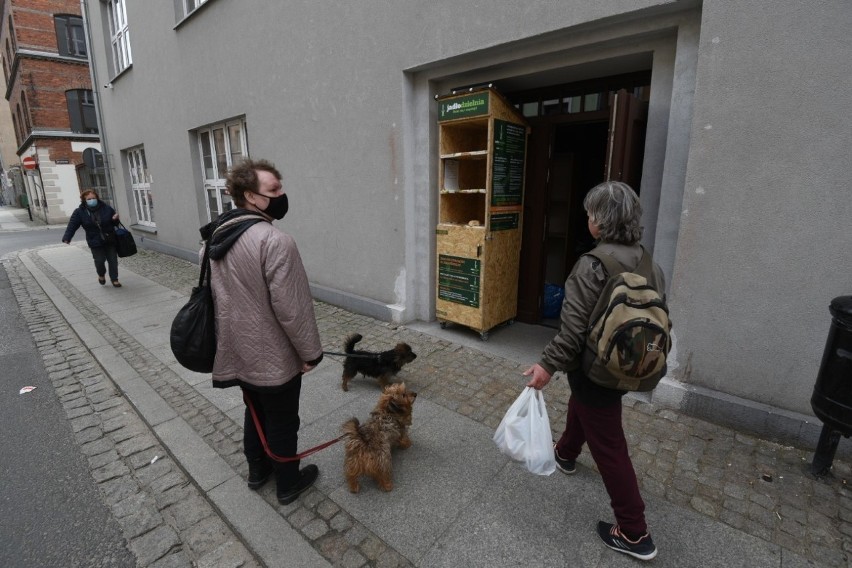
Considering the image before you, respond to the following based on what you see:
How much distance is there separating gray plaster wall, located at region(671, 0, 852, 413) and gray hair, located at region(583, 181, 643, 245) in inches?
61.8

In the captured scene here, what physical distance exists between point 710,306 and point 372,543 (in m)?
2.94

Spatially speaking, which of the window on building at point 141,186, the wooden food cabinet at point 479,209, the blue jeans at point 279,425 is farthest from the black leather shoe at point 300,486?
the window on building at point 141,186

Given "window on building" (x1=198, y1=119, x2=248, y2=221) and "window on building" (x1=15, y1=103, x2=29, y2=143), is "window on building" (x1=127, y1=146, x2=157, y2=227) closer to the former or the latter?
"window on building" (x1=198, y1=119, x2=248, y2=221)

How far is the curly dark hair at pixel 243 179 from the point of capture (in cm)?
229

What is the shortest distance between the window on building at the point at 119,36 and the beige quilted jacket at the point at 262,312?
12.7 m

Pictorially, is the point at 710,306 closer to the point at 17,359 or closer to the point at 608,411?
the point at 608,411

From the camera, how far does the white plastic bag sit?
2209 millimetres

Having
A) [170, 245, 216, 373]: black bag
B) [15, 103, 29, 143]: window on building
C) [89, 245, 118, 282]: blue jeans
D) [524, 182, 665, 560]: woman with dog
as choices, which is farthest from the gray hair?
[15, 103, 29, 143]: window on building

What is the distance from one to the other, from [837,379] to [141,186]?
636 inches

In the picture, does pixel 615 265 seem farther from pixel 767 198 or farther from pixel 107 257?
pixel 107 257

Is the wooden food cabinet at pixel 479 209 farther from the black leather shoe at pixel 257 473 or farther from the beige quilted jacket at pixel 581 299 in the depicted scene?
the black leather shoe at pixel 257 473

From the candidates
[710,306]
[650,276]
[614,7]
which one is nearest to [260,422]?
[650,276]

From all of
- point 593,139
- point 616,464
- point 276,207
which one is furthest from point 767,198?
point 593,139

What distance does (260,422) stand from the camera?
263cm
